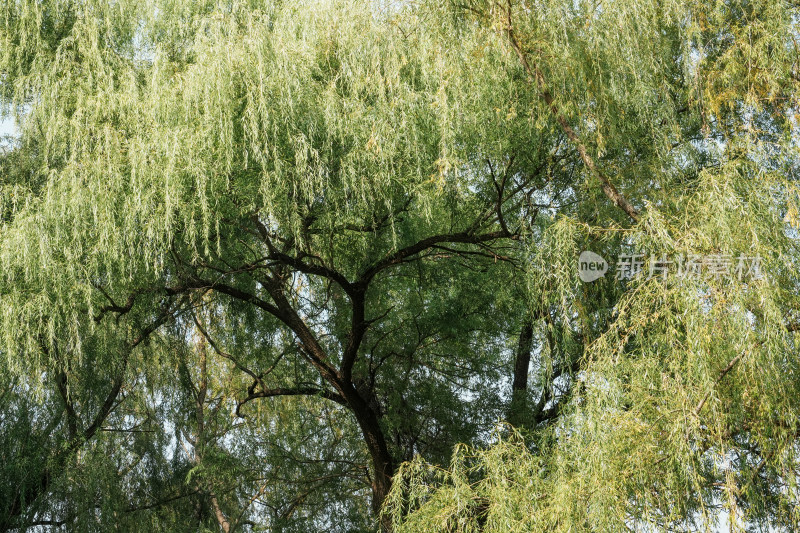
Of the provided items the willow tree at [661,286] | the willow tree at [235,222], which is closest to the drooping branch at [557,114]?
the willow tree at [661,286]

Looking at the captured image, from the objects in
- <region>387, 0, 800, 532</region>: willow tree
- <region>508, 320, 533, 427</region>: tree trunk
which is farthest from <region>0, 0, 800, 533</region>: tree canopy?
<region>508, 320, 533, 427</region>: tree trunk

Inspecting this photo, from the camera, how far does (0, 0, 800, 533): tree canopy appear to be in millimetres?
4203

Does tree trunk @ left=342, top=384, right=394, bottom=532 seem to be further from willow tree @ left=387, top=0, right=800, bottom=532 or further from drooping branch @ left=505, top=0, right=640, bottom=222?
drooping branch @ left=505, top=0, right=640, bottom=222

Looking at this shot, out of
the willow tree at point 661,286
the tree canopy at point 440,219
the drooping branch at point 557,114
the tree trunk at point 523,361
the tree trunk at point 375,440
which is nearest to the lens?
the willow tree at point 661,286

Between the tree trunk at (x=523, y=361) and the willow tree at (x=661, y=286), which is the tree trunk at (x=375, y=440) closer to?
the tree trunk at (x=523, y=361)

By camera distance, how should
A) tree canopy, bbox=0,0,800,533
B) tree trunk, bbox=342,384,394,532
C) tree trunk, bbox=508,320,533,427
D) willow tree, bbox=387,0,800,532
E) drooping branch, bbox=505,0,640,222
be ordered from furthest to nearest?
tree trunk, bbox=508,320,533,427, tree trunk, bbox=342,384,394,532, drooping branch, bbox=505,0,640,222, tree canopy, bbox=0,0,800,533, willow tree, bbox=387,0,800,532

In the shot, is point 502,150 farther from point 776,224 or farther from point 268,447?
point 268,447

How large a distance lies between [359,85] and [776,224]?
270cm

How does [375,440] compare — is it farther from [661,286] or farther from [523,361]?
[661,286]

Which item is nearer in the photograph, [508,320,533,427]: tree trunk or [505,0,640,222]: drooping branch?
[505,0,640,222]: drooping branch

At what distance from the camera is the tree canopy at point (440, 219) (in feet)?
13.8

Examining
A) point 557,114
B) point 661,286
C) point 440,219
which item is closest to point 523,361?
point 440,219

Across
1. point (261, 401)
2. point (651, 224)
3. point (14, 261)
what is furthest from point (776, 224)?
point (261, 401)

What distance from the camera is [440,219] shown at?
7.50m
